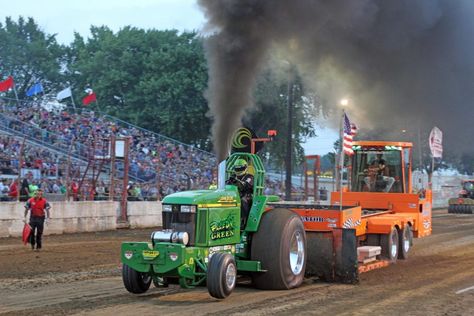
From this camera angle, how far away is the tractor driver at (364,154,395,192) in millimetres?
14812

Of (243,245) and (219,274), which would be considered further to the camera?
(243,245)

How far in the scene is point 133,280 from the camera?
339 inches

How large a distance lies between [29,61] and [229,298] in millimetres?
49528

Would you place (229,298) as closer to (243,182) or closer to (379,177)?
(243,182)

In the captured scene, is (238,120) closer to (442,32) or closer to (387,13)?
(387,13)

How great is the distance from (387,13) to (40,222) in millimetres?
9428

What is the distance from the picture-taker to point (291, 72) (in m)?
19.0

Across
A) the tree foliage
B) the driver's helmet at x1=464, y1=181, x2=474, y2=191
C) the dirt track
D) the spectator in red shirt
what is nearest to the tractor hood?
the dirt track

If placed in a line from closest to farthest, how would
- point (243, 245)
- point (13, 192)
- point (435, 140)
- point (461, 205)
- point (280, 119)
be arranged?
point (243, 245), point (13, 192), point (435, 140), point (461, 205), point (280, 119)

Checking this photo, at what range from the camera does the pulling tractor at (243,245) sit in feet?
26.7

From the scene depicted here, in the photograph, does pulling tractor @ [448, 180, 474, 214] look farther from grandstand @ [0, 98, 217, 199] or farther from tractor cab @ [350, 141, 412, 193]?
tractor cab @ [350, 141, 412, 193]

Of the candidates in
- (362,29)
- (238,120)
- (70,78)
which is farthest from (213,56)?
(70,78)

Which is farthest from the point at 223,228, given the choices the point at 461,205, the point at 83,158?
the point at 461,205

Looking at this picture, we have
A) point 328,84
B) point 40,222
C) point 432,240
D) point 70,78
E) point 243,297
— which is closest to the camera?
point 243,297
